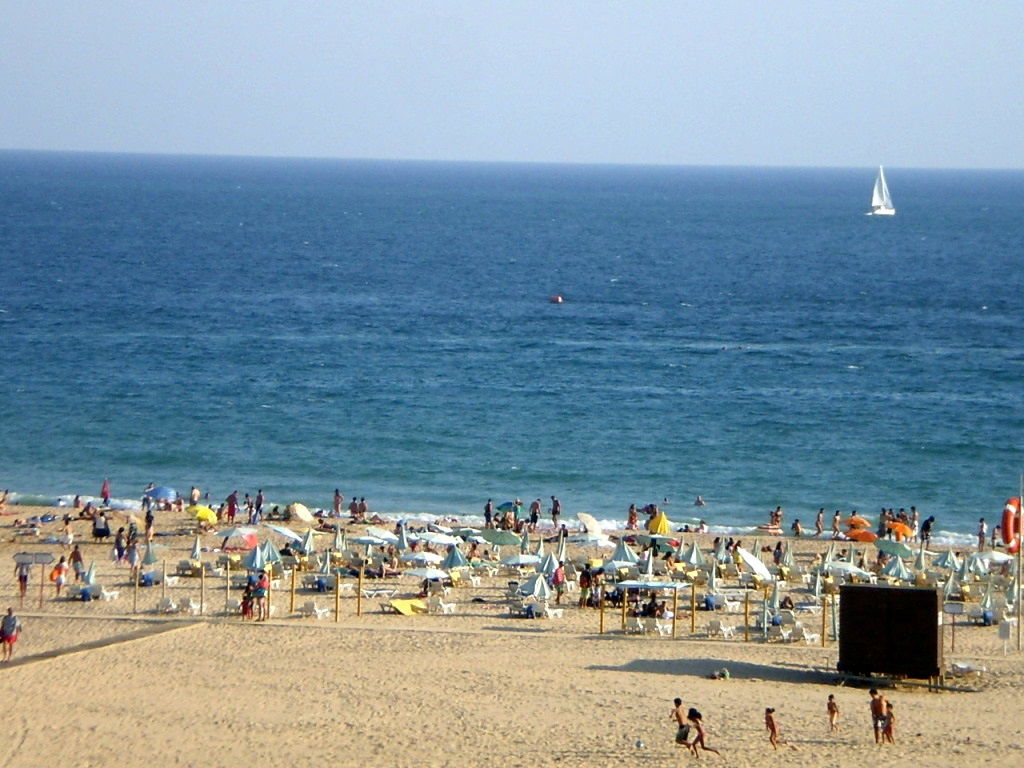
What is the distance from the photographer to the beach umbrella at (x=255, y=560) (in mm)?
29011

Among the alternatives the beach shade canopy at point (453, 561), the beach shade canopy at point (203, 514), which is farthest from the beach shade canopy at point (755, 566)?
the beach shade canopy at point (203, 514)

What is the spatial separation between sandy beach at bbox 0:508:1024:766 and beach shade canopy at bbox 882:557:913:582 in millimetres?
2582

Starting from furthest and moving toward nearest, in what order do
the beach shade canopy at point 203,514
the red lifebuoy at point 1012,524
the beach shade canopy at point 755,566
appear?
the beach shade canopy at point 203,514 < the beach shade canopy at point 755,566 < the red lifebuoy at point 1012,524

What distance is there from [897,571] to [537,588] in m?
7.98

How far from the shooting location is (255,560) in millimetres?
29125

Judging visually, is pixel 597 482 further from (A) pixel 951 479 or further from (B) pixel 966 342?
(B) pixel 966 342

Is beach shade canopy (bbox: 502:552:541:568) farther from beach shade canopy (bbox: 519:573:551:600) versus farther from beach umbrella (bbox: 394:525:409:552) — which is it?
beach shade canopy (bbox: 519:573:551:600)

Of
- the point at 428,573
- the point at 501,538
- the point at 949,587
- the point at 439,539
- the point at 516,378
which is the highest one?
the point at 516,378

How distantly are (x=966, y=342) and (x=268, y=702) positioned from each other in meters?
56.2

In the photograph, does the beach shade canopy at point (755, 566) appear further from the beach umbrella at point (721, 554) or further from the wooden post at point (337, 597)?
the wooden post at point (337, 597)

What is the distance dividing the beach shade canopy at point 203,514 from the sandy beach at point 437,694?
8403mm

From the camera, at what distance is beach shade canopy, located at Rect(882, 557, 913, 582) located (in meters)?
30.0

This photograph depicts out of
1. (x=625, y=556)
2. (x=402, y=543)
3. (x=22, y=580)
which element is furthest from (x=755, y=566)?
(x=22, y=580)

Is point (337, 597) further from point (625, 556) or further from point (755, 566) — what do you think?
point (755, 566)
